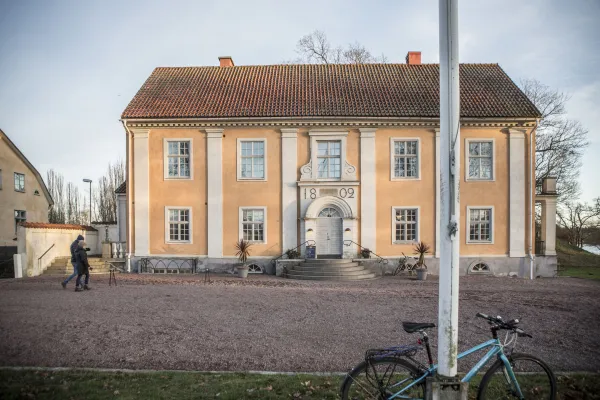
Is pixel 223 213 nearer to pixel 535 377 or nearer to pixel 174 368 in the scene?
pixel 174 368

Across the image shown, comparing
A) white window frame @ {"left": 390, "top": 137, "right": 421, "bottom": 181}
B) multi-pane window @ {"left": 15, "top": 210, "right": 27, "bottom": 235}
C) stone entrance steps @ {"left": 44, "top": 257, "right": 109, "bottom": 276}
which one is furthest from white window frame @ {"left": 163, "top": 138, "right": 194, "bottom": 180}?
multi-pane window @ {"left": 15, "top": 210, "right": 27, "bottom": 235}

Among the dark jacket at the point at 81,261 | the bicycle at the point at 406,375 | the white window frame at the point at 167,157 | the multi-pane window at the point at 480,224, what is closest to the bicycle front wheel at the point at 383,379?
the bicycle at the point at 406,375

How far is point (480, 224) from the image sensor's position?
18.9 metres

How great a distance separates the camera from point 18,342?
695 centimetres

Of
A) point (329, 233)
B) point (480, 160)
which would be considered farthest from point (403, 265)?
point (480, 160)

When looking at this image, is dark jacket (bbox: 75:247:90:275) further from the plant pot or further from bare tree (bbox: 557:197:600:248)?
bare tree (bbox: 557:197:600:248)

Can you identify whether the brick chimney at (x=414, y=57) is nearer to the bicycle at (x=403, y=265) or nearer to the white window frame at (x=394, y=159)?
the white window frame at (x=394, y=159)

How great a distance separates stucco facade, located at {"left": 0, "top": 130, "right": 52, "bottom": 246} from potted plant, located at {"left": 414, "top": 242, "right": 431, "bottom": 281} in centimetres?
2280

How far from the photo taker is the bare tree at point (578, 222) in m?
32.1

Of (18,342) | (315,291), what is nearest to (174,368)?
(18,342)

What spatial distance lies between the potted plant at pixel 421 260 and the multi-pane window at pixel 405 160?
3409 millimetres

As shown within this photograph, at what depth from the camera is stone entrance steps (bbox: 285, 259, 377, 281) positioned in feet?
54.8

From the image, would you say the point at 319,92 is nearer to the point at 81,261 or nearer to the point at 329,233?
the point at 329,233

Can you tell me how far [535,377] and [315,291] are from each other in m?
8.53
